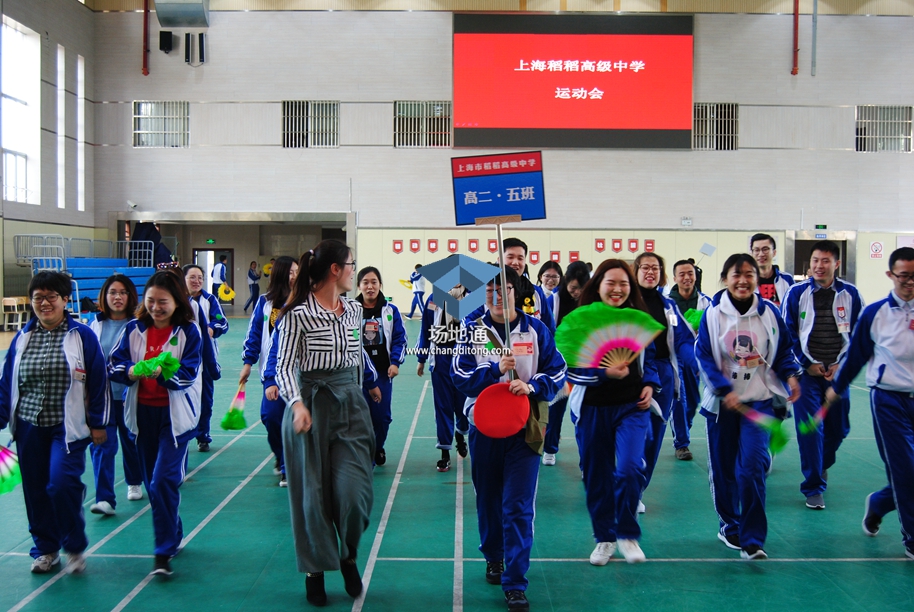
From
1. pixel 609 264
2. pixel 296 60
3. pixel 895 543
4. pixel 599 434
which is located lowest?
pixel 895 543

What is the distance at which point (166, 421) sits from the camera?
4.68 metres

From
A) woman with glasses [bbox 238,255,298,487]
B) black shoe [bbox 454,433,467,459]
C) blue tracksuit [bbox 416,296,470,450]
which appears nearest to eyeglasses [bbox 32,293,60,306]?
woman with glasses [bbox 238,255,298,487]

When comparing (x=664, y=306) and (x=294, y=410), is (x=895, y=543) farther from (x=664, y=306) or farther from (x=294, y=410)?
(x=294, y=410)

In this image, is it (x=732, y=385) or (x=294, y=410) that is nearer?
(x=294, y=410)

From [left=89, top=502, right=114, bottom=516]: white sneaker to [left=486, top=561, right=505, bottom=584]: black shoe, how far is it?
3.03m

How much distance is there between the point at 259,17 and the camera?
75.3ft

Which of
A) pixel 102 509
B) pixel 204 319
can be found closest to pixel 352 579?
pixel 102 509

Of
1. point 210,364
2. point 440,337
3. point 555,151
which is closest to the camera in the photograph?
point 210,364

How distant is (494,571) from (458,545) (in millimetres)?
698

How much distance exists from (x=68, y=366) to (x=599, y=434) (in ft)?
10.6

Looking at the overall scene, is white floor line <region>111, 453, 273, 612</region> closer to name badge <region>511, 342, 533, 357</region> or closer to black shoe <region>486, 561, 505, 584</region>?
black shoe <region>486, 561, 505, 584</region>

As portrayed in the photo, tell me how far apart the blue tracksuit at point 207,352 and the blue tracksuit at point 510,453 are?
78.8 inches

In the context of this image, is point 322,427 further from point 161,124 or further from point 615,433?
point 161,124

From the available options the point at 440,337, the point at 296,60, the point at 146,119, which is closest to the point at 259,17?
the point at 296,60
